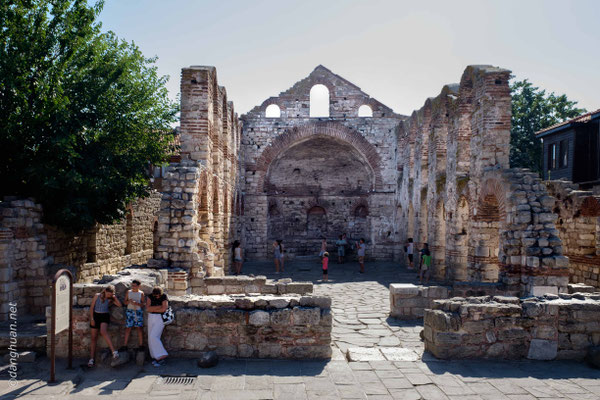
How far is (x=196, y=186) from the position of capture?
31.2ft

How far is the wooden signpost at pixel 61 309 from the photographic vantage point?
5.00 meters

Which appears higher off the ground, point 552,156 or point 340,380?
point 552,156

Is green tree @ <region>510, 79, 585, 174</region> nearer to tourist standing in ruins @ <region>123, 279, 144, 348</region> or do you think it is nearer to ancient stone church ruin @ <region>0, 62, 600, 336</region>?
ancient stone church ruin @ <region>0, 62, 600, 336</region>

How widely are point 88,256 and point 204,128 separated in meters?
4.74

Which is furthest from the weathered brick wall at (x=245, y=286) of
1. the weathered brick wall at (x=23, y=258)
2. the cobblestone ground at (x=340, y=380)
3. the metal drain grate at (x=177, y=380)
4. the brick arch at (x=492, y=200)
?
the brick arch at (x=492, y=200)

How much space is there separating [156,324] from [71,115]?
5.68 meters

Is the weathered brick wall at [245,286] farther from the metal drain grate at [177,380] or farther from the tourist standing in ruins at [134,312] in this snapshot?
the metal drain grate at [177,380]

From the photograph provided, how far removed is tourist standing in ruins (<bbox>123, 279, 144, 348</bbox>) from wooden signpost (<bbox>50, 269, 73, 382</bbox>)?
2.22 feet

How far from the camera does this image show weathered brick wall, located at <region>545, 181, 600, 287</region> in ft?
37.0

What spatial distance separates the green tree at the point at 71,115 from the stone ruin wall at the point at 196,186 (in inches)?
35.3

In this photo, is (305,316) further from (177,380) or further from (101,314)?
(101,314)

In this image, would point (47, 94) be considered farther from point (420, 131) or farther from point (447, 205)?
point (420, 131)

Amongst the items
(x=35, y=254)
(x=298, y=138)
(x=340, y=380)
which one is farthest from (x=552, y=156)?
(x=35, y=254)

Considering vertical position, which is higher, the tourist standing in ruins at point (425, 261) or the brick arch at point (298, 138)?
the brick arch at point (298, 138)
